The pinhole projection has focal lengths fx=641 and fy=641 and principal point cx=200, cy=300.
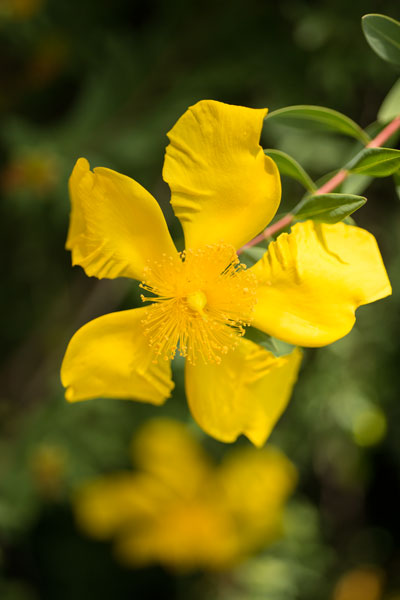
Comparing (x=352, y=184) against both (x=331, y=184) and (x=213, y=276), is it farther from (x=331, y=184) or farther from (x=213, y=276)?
(x=213, y=276)

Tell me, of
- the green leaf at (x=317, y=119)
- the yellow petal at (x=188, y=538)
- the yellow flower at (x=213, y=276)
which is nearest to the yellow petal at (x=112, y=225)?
the yellow flower at (x=213, y=276)

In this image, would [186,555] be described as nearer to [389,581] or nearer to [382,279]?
[389,581]

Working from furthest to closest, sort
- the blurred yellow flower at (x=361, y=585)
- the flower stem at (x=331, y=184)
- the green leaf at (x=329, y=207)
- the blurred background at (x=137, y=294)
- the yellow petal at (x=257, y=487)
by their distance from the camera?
the blurred yellow flower at (x=361, y=585)
the yellow petal at (x=257, y=487)
the blurred background at (x=137, y=294)
the flower stem at (x=331, y=184)
the green leaf at (x=329, y=207)

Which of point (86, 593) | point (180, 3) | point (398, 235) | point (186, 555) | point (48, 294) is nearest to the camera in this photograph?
point (398, 235)

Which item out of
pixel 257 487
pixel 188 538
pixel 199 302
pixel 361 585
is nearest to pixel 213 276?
pixel 199 302

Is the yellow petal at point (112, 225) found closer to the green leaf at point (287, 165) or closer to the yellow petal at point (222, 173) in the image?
the yellow petal at point (222, 173)

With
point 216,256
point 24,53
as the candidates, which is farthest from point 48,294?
point 216,256
